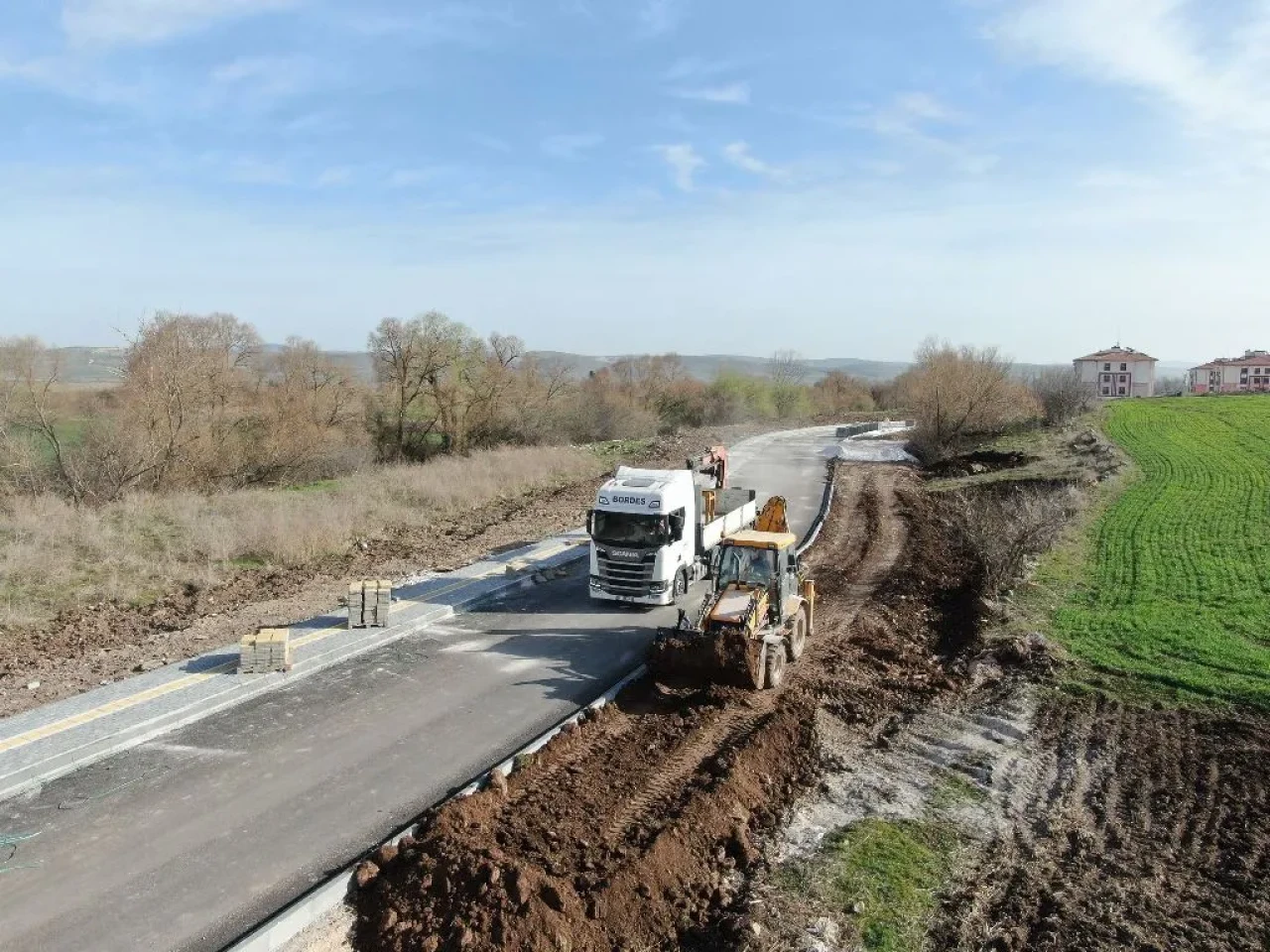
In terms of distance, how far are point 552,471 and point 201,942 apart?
29.7 m

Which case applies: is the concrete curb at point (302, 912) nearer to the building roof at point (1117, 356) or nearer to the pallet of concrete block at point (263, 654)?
the pallet of concrete block at point (263, 654)

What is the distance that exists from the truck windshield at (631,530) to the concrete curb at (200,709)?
10.4 feet

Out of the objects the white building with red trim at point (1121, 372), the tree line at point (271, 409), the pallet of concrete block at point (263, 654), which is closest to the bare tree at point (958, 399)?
the tree line at point (271, 409)

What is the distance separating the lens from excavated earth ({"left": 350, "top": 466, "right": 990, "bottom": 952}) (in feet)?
25.5

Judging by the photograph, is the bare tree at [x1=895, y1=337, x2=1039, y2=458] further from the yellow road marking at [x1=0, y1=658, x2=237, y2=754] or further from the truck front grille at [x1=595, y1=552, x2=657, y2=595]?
the yellow road marking at [x1=0, y1=658, x2=237, y2=754]

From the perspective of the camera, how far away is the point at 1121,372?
379 feet

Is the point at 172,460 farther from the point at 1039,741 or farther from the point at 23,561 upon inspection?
the point at 1039,741

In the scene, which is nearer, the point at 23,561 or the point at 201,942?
the point at 201,942

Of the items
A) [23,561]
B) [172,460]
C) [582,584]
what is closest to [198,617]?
[23,561]

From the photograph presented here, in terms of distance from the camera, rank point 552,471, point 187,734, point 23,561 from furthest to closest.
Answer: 1. point 552,471
2. point 23,561
3. point 187,734

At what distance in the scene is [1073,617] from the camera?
1639cm

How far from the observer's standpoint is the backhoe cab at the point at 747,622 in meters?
13.1

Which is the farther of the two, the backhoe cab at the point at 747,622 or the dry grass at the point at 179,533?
the dry grass at the point at 179,533

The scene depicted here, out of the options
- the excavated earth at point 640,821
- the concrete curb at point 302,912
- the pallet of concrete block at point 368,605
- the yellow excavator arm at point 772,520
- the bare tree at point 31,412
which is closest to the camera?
the concrete curb at point 302,912
